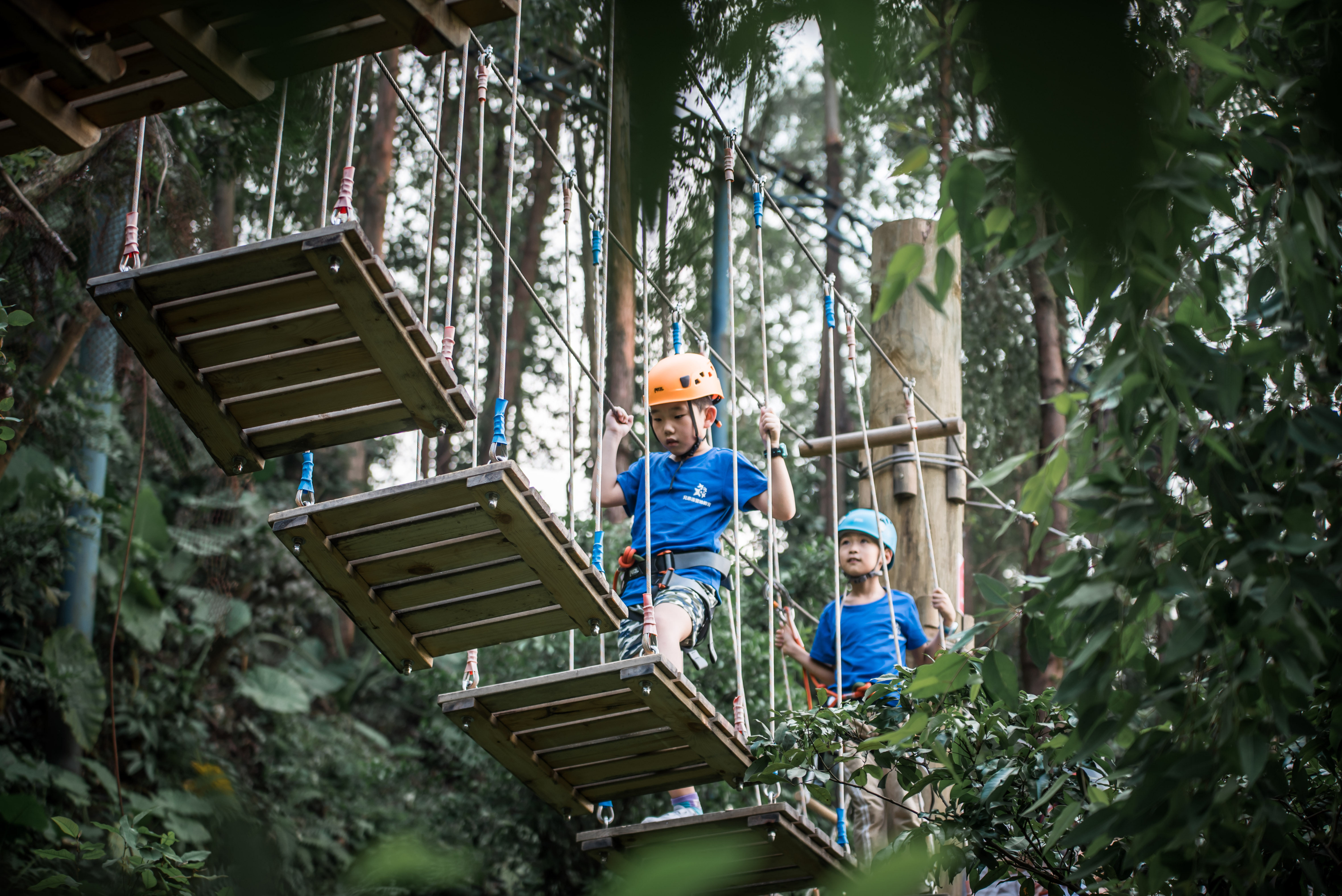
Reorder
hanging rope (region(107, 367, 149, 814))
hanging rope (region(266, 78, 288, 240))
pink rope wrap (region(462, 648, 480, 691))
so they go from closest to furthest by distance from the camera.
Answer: hanging rope (region(266, 78, 288, 240)) → pink rope wrap (region(462, 648, 480, 691)) → hanging rope (region(107, 367, 149, 814))

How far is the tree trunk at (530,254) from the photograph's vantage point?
957 cm

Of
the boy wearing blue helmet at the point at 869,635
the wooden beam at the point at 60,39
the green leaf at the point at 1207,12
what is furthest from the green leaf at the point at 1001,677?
the boy wearing blue helmet at the point at 869,635

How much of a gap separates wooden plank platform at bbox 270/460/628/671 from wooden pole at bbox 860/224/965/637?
5.11 ft

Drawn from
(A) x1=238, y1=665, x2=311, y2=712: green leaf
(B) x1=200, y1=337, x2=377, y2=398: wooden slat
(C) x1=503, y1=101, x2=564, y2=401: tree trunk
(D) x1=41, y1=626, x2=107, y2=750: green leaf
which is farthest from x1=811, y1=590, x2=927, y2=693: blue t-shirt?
(C) x1=503, y1=101, x2=564, y2=401: tree trunk

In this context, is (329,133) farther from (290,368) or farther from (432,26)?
(290,368)

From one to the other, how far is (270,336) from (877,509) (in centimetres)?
203

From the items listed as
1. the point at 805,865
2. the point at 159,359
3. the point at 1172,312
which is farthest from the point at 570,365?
the point at 1172,312

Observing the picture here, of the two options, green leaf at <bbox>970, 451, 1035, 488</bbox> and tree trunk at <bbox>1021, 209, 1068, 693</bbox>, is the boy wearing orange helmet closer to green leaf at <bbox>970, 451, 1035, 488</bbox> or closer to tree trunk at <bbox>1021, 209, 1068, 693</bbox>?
green leaf at <bbox>970, 451, 1035, 488</bbox>

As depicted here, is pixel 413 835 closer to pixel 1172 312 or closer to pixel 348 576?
pixel 1172 312

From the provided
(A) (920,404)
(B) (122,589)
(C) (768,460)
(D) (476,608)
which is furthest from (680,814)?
(B) (122,589)

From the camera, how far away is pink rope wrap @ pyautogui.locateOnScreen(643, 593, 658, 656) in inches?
118

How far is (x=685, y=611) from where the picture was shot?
3.45 m

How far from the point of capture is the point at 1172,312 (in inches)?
64.3

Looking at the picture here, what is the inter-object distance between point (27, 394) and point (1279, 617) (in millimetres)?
5113
